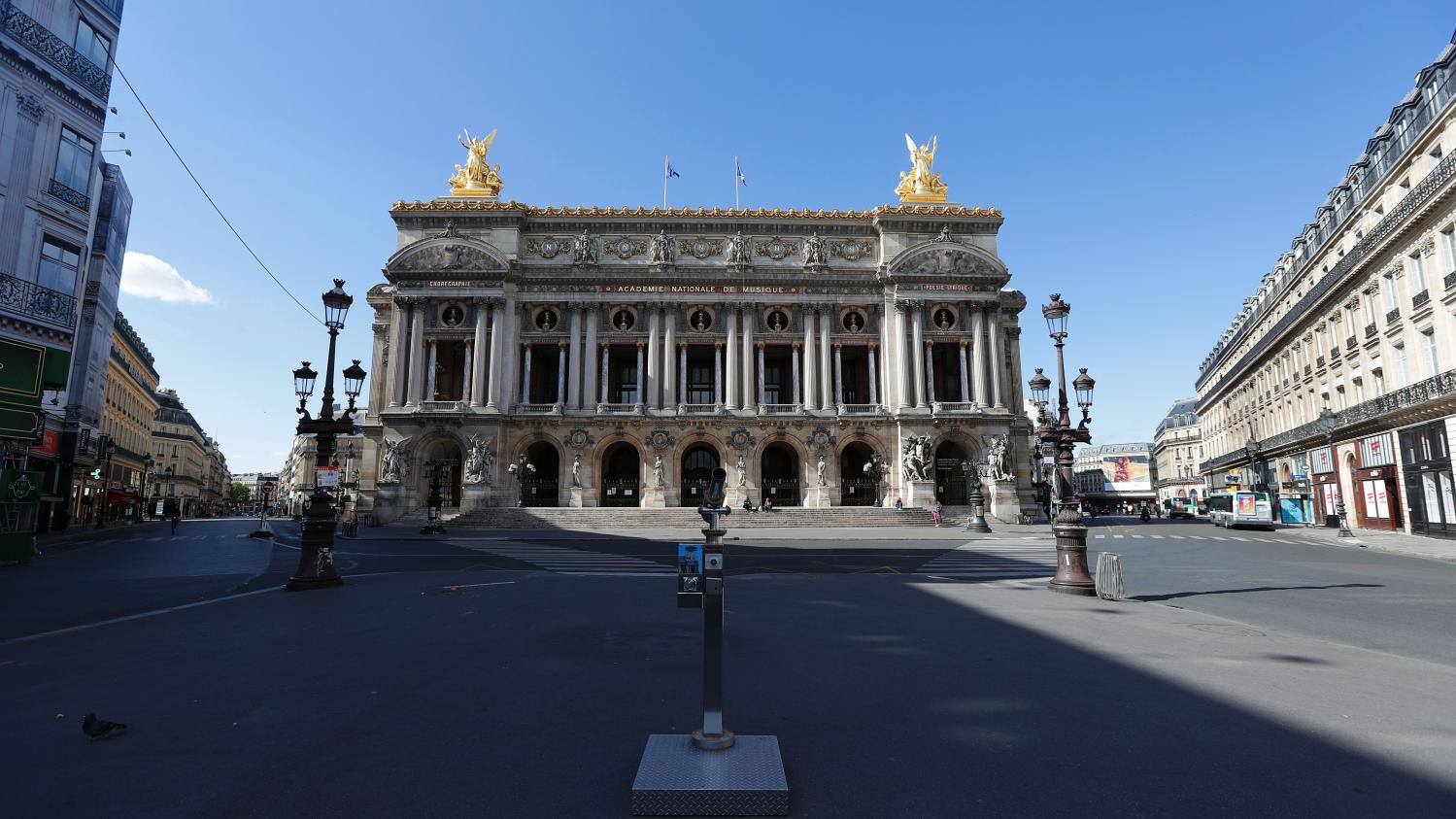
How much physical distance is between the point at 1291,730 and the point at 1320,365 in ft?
154

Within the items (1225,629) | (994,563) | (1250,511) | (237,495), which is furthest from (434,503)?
(237,495)

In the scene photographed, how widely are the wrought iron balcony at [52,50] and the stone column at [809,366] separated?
34.4 metres

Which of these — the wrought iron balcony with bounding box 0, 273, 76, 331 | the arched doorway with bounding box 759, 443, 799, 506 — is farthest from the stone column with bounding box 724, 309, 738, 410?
the wrought iron balcony with bounding box 0, 273, 76, 331

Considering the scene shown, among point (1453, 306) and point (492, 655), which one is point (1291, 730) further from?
point (1453, 306)

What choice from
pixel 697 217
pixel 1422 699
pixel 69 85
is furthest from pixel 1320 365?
pixel 69 85

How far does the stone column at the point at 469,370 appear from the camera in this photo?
42938 mm

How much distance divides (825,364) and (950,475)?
10.9m

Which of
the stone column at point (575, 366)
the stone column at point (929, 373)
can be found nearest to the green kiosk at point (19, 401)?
the stone column at point (575, 366)

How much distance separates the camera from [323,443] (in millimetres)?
14062

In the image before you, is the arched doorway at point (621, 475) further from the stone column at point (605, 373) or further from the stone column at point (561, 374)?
the stone column at point (561, 374)

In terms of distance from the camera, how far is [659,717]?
5023mm

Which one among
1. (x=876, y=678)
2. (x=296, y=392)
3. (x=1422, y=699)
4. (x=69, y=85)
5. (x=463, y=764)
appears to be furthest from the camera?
(x=69, y=85)

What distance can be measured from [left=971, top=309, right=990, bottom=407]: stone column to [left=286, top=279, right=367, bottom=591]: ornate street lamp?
37.3 meters

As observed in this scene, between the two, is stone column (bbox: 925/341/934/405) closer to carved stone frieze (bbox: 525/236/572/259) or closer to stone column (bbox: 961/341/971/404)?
stone column (bbox: 961/341/971/404)
